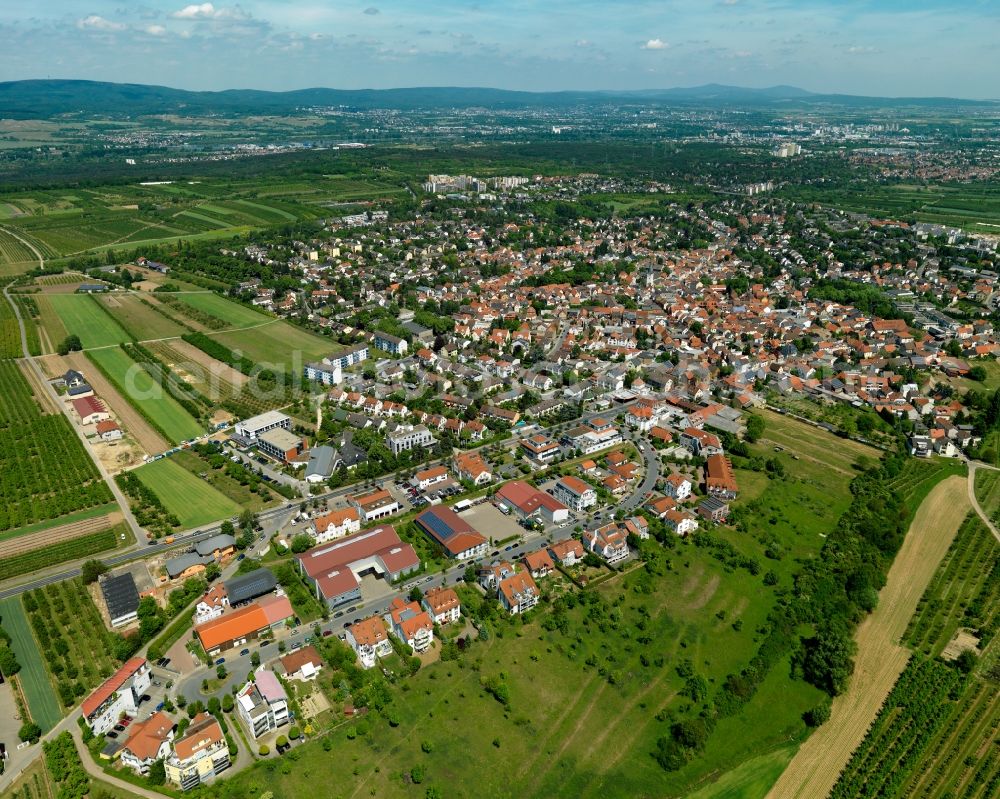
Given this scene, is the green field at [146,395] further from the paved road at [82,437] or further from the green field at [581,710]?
the green field at [581,710]

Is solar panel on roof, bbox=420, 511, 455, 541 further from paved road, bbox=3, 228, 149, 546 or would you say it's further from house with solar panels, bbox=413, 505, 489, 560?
paved road, bbox=3, 228, 149, 546

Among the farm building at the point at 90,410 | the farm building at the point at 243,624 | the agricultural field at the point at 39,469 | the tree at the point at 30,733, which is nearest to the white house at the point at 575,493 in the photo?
the farm building at the point at 243,624

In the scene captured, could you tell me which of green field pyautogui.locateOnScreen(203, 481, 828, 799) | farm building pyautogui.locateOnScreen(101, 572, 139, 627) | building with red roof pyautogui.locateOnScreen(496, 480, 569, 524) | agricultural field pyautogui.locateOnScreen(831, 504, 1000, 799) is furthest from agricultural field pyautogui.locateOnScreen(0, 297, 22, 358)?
agricultural field pyautogui.locateOnScreen(831, 504, 1000, 799)

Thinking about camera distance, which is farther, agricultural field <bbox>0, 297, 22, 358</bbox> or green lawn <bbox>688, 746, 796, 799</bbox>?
agricultural field <bbox>0, 297, 22, 358</bbox>

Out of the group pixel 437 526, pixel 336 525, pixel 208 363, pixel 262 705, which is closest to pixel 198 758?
pixel 262 705

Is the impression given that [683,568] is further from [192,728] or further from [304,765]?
[192,728]

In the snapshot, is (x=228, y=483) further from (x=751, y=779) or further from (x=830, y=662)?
(x=830, y=662)

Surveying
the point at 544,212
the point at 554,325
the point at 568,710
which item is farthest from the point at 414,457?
the point at 544,212
